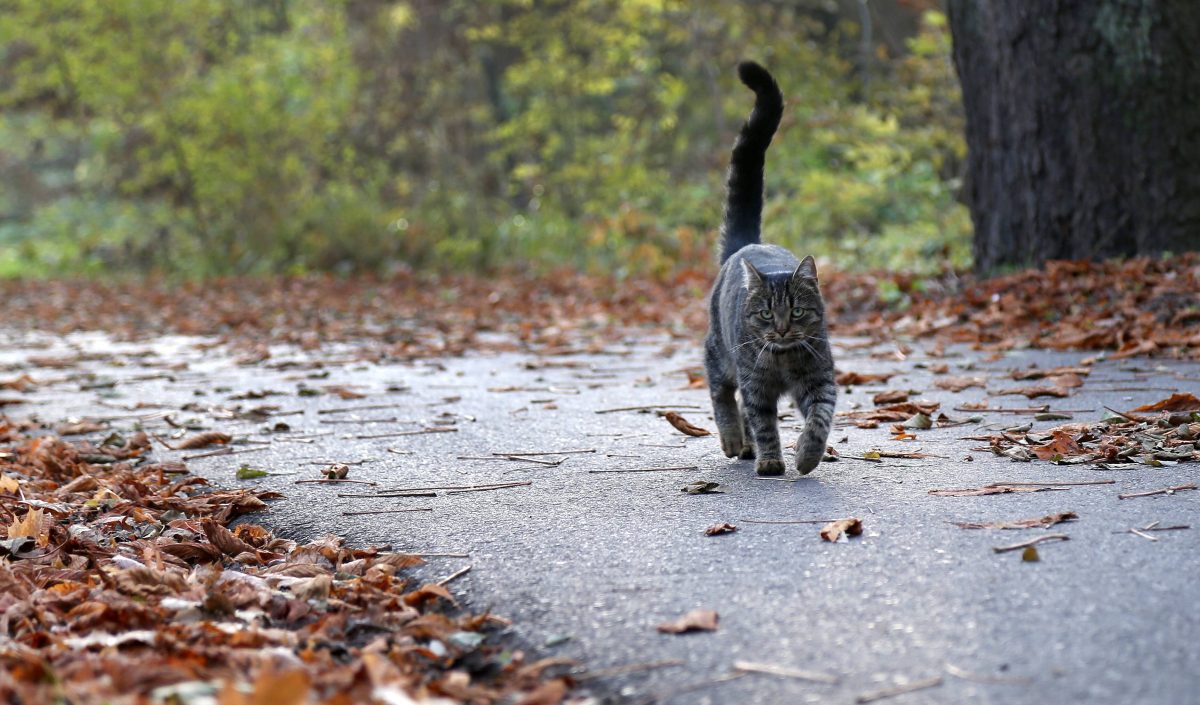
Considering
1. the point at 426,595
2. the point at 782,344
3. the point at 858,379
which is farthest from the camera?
the point at 858,379

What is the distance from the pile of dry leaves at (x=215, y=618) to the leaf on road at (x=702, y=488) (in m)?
1.01

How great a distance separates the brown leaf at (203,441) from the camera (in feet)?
16.6

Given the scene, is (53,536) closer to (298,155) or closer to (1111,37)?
(1111,37)

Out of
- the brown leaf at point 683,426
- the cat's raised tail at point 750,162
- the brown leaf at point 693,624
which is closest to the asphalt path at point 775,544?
the brown leaf at point 693,624

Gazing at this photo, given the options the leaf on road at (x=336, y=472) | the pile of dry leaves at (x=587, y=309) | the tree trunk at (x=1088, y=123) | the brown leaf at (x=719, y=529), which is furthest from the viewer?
the tree trunk at (x=1088, y=123)

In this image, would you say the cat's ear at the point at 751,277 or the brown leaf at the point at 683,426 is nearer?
the cat's ear at the point at 751,277

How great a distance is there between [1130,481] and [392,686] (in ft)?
7.64

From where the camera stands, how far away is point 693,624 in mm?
2443

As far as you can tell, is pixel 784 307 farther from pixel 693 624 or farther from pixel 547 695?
pixel 547 695

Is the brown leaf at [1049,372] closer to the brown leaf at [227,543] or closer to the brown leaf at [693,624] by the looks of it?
the brown leaf at [693,624]

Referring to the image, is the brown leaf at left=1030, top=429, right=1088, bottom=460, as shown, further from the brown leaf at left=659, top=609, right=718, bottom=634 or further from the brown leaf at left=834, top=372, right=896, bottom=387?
the brown leaf at left=834, top=372, right=896, bottom=387

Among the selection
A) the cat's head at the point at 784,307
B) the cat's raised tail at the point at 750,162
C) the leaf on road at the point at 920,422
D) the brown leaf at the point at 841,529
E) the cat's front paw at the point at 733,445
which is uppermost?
the cat's raised tail at the point at 750,162

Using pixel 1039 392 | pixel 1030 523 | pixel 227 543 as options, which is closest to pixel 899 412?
pixel 1039 392

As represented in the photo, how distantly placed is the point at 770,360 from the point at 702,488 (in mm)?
680
